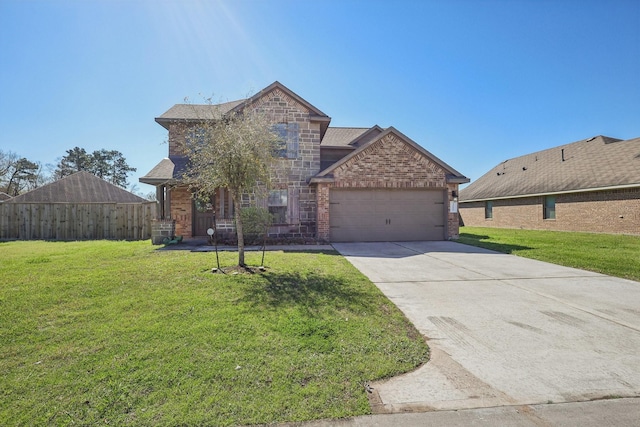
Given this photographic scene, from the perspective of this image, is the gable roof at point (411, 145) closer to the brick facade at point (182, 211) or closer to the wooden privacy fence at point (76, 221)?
the brick facade at point (182, 211)

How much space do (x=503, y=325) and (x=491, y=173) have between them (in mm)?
28175

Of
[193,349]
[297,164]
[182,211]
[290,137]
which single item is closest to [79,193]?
[182,211]

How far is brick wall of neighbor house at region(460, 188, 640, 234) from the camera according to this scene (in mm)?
14992

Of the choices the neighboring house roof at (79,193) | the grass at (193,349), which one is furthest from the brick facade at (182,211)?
the grass at (193,349)

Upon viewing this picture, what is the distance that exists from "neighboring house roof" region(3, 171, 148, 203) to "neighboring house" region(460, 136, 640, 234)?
24.7 meters

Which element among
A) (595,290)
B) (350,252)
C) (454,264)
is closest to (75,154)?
(350,252)

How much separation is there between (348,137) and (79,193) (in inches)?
630

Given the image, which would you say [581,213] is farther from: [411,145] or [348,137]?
[348,137]

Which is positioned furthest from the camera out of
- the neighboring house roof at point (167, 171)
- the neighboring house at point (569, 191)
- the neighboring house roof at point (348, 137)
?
the neighboring house roof at point (348, 137)

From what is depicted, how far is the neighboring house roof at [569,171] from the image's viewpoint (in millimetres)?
16047

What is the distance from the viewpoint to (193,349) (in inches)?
131

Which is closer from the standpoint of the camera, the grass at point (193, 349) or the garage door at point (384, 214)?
the grass at point (193, 349)

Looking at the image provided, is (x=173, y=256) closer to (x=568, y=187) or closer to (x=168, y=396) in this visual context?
(x=168, y=396)

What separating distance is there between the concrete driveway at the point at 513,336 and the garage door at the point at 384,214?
18.7ft
